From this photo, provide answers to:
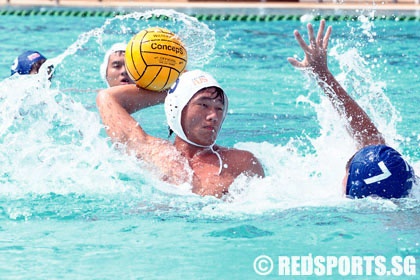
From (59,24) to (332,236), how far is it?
8.10 meters

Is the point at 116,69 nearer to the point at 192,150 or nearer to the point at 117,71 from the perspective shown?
the point at 117,71

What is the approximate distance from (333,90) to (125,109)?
3.36 feet

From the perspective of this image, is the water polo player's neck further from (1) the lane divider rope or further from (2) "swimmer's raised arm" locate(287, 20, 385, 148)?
(1) the lane divider rope

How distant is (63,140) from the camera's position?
5.76m

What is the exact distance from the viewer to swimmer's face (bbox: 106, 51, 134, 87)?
513 cm

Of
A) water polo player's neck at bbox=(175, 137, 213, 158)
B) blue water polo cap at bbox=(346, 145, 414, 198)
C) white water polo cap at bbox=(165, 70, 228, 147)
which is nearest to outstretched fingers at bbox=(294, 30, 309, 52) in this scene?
white water polo cap at bbox=(165, 70, 228, 147)

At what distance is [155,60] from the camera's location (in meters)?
4.21

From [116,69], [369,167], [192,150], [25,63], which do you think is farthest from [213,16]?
[369,167]

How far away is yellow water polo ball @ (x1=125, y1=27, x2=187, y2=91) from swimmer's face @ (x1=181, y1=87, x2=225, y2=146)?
1.49ft

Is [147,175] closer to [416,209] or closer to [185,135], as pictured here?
[185,135]

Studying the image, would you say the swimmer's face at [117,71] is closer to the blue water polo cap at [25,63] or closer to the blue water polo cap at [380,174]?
the blue water polo cap at [25,63]

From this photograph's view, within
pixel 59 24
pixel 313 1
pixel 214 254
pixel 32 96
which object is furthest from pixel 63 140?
pixel 313 1

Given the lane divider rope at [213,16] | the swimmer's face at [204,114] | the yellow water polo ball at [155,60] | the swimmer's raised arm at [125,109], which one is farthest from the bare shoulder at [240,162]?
the lane divider rope at [213,16]

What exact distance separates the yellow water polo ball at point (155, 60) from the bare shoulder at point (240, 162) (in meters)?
Result: 0.52
